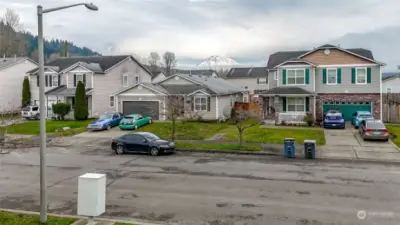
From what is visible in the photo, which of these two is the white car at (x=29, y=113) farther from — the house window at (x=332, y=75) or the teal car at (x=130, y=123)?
the house window at (x=332, y=75)

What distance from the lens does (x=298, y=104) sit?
37.4 m

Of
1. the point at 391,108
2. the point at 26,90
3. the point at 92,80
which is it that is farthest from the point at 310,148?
the point at 26,90

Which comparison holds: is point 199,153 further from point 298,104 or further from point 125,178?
point 298,104

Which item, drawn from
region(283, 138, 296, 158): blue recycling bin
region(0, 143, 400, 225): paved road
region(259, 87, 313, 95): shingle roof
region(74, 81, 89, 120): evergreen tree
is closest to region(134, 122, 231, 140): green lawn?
region(259, 87, 313, 95): shingle roof

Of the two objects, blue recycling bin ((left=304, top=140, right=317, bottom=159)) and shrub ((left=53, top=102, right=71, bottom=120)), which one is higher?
shrub ((left=53, top=102, right=71, bottom=120))

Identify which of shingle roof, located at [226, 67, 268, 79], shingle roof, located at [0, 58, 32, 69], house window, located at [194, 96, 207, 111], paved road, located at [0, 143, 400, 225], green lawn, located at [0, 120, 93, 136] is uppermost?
shingle roof, located at [226, 67, 268, 79]

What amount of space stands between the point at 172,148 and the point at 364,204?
13.8m

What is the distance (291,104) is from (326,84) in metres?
3.87

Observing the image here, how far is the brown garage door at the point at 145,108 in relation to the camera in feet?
133

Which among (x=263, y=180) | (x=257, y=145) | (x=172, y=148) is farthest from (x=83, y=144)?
(x=263, y=180)

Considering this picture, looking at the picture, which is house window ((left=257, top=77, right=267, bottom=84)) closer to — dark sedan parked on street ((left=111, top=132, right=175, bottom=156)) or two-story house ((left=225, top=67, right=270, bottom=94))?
two-story house ((left=225, top=67, right=270, bottom=94))

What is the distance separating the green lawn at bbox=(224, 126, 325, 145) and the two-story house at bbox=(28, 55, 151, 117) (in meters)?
18.7

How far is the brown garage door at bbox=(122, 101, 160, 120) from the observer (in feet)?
133

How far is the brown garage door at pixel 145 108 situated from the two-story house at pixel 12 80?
17.4 meters
